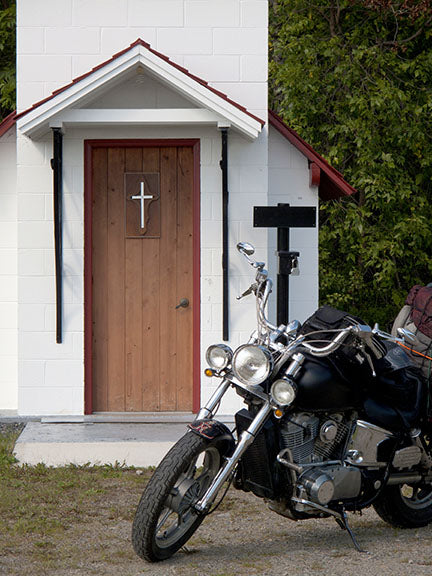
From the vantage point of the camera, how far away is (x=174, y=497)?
444 centimetres

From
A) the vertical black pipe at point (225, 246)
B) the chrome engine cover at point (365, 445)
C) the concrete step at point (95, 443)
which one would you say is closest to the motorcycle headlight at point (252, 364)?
the chrome engine cover at point (365, 445)

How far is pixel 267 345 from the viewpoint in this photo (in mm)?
4719

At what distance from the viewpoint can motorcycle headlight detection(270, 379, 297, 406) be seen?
14.5ft

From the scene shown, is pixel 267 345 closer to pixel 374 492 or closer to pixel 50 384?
pixel 374 492

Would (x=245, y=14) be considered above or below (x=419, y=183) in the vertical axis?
above

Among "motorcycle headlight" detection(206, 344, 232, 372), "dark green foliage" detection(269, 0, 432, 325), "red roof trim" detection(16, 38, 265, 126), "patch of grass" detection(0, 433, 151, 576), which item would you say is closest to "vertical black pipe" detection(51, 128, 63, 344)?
"red roof trim" detection(16, 38, 265, 126)

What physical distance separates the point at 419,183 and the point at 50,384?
7.52 meters

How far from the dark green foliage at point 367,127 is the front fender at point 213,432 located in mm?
8766

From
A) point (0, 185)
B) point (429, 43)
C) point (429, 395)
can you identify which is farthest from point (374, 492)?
point (429, 43)

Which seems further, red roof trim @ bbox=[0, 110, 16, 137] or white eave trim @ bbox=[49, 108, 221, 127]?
red roof trim @ bbox=[0, 110, 16, 137]

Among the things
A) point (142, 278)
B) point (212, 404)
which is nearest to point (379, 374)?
point (212, 404)

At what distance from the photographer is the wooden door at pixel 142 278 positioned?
8.09m

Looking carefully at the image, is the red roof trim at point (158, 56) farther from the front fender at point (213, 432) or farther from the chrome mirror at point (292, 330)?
the front fender at point (213, 432)

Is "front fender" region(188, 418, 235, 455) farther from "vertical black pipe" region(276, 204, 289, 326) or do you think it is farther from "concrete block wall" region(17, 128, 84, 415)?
"concrete block wall" region(17, 128, 84, 415)
